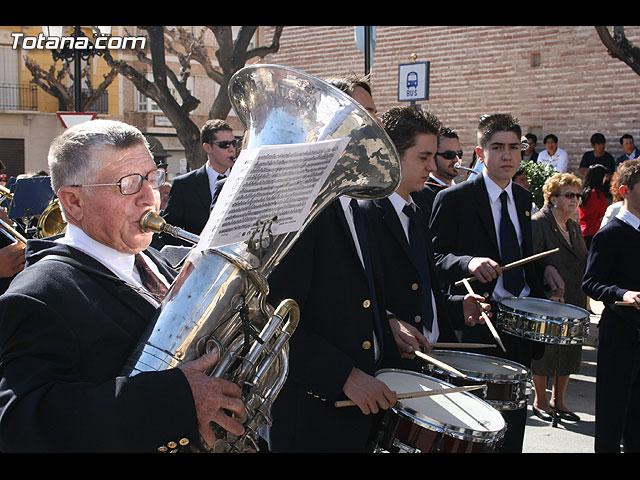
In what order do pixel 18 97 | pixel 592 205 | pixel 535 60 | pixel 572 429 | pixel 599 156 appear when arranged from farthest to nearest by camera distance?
pixel 18 97, pixel 535 60, pixel 599 156, pixel 592 205, pixel 572 429

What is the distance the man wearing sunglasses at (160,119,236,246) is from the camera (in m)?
5.76

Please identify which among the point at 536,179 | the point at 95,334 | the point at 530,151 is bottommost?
the point at 95,334

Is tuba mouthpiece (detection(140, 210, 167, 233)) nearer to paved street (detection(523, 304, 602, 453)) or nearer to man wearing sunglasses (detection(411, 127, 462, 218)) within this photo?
paved street (detection(523, 304, 602, 453))

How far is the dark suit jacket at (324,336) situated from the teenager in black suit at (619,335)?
218 centimetres

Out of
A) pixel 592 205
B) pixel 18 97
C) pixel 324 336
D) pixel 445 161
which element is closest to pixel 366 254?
pixel 324 336

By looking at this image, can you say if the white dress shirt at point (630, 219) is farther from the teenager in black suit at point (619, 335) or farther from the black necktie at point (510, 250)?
the black necktie at point (510, 250)

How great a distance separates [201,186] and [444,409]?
3.71 metres

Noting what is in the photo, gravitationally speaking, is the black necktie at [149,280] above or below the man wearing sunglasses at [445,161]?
below

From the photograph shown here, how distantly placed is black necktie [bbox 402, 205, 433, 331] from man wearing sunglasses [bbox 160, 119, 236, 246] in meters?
2.50

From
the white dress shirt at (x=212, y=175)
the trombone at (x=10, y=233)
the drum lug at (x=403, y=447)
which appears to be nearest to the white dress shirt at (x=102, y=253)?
the drum lug at (x=403, y=447)

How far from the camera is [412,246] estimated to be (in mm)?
3398

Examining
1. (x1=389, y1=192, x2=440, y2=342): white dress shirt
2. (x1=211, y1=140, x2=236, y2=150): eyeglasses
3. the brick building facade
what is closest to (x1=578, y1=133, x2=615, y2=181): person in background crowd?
the brick building facade

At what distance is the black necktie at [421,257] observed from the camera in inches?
132

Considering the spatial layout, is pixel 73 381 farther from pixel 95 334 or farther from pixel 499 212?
pixel 499 212
